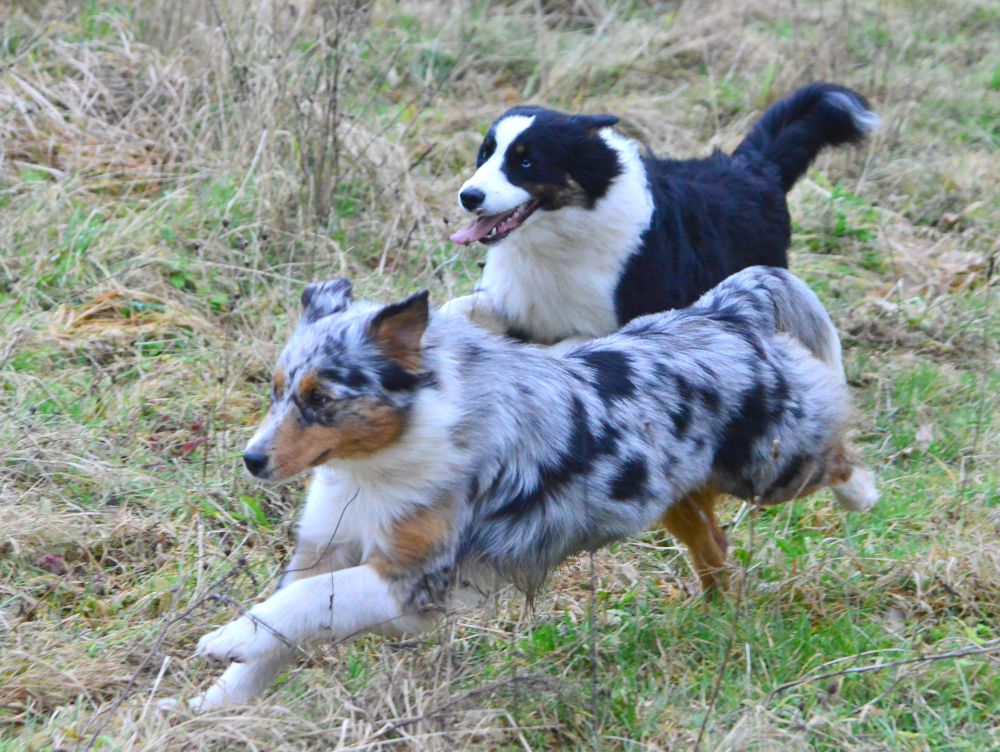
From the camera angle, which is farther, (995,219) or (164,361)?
(995,219)

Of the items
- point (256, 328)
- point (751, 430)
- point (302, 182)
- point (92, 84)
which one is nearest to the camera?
point (751, 430)

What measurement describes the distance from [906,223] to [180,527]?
201 inches

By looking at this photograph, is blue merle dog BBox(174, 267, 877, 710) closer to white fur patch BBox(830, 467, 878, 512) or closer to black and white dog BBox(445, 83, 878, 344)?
white fur patch BBox(830, 467, 878, 512)

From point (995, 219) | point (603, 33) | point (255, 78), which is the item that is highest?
point (255, 78)

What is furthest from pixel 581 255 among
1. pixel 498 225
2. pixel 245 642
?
pixel 245 642

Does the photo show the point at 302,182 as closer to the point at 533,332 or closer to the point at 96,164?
the point at 96,164

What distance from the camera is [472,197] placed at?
554 centimetres

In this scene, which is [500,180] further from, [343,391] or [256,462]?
[256,462]

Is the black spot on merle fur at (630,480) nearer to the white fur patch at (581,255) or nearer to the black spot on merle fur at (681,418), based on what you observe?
the black spot on merle fur at (681,418)

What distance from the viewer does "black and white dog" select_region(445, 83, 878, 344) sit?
18.6 ft

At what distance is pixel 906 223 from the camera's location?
8258 mm

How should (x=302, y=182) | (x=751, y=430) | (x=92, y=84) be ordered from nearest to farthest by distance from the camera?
(x=751, y=430), (x=302, y=182), (x=92, y=84)

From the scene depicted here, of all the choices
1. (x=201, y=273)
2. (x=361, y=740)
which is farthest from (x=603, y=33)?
(x=361, y=740)

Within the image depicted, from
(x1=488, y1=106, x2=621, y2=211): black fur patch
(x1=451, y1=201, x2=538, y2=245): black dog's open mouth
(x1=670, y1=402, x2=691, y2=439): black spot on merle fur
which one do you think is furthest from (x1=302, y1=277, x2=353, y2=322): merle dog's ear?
(x1=488, y1=106, x2=621, y2=211): black fur patch
